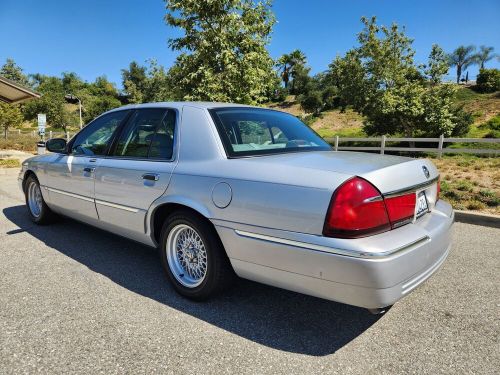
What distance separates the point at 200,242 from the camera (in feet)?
9.54

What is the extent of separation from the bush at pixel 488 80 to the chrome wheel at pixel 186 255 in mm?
67422

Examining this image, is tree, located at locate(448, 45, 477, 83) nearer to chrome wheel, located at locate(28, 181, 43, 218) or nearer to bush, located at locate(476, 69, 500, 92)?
bush, located at locate(476, 69, 500, 92)

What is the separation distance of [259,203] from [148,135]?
60.9 inches

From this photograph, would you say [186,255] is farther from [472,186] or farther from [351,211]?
[472,186]

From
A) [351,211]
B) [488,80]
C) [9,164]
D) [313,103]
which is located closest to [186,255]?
[351,211]

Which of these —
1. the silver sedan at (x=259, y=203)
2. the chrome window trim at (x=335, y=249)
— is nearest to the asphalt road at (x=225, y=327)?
the silver sedan at (x=259, y=203)

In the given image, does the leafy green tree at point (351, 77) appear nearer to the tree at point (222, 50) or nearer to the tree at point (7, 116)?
the tree at point (222, 50)

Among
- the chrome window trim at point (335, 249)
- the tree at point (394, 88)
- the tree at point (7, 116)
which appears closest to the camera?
the chrome window trim at point (335, 249)

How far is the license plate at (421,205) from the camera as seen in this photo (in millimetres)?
2547

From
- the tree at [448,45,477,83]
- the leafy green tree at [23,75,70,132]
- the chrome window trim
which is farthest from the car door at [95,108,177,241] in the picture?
the tree at [448,45,477,83]

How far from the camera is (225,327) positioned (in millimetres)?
2596

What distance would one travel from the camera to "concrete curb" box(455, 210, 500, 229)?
17.3ft

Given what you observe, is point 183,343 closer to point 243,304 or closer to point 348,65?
point 243,304

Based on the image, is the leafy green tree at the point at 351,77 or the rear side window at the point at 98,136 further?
the leafy green tree at the point at 351,77
